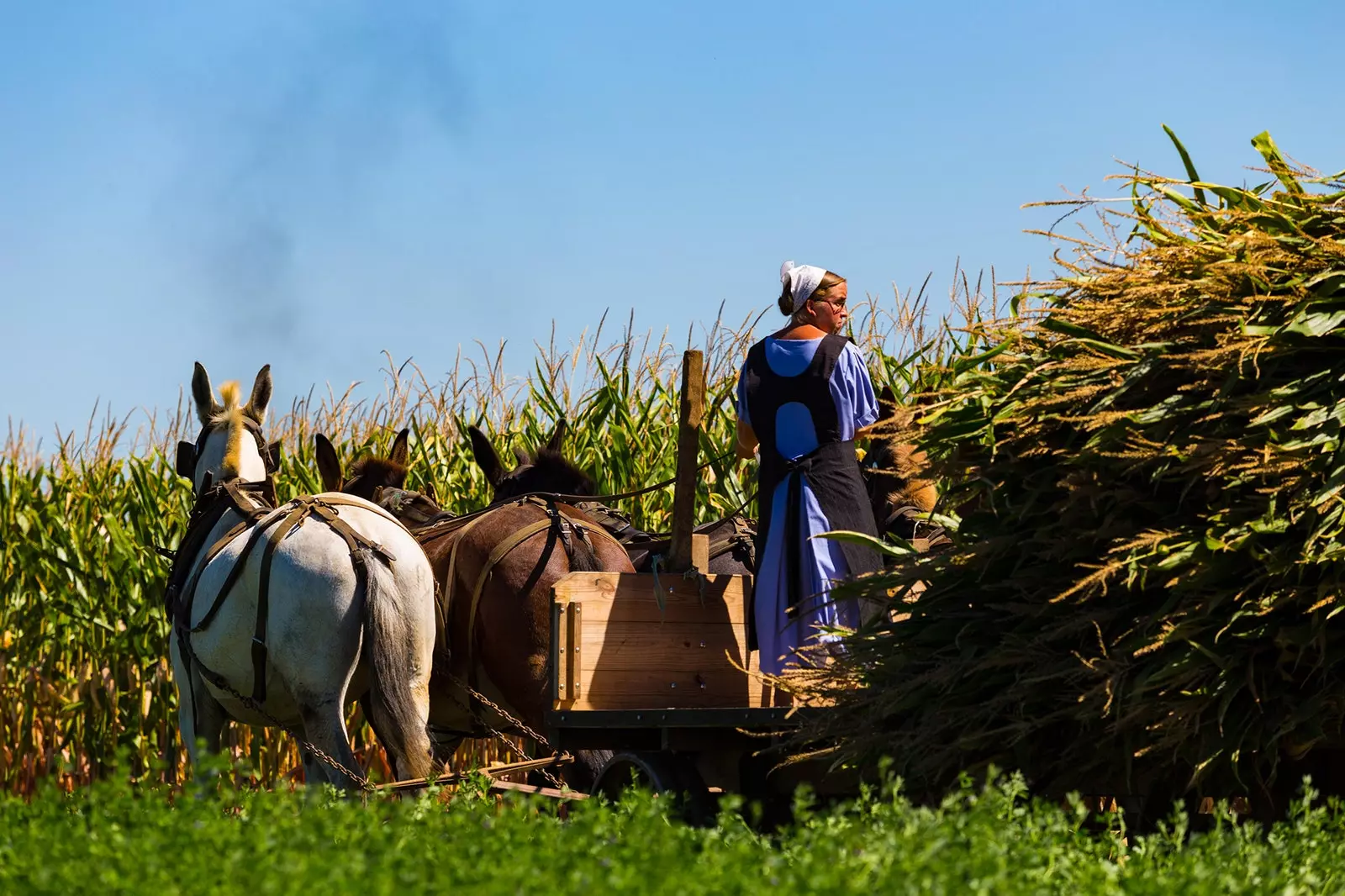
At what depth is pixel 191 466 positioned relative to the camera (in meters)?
8.09

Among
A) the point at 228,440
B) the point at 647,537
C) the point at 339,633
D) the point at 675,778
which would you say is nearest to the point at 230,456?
the point at 228,440

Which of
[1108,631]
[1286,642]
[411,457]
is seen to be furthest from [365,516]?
[1286,642]

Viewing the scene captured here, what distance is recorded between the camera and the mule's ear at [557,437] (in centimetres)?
848

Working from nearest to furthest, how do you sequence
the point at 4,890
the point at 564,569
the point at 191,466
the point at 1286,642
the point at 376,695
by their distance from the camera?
the point at 4,890 < the point at 1286,642 < the point at 376,695 < the point at 564,569 < the point at 191,466

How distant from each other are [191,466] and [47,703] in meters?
2.63

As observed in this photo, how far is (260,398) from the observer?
26.4 ft

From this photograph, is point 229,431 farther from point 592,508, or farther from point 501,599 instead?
point 592,508

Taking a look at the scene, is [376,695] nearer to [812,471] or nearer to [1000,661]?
[812,471]

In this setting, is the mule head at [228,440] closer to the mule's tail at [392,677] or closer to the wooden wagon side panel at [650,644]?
the mule's tail at [392,677]

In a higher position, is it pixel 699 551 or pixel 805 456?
pixel 805 456

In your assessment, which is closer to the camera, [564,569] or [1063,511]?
[1063,511]

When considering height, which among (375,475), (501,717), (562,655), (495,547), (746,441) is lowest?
(501,717)

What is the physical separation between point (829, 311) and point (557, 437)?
3023mm

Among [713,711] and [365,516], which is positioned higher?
[365,516]
